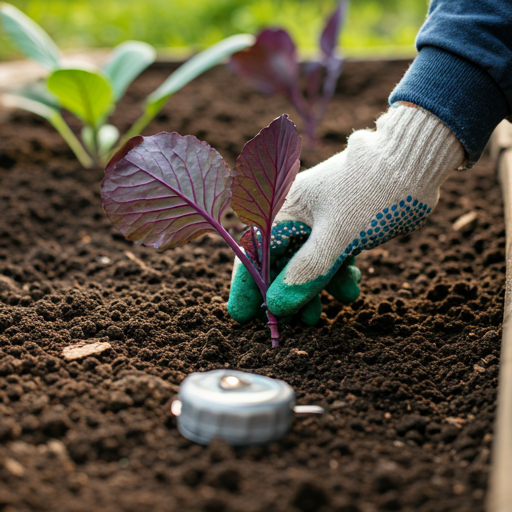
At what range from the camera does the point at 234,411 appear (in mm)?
863

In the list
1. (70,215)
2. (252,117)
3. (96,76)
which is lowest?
(70,215)

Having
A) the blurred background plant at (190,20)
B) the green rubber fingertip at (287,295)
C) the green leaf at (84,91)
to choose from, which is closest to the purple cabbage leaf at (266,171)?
the green rubber fingertip at (287,295)

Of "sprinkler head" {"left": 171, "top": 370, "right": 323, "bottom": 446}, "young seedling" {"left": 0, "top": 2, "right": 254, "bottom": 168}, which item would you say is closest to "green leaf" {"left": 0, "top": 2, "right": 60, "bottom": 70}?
"young seedling" {"left": 0, "top": 2, "right": 254, "bottom": 168}

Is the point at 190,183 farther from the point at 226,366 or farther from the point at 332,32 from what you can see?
the point at 332,32

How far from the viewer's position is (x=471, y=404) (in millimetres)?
1054

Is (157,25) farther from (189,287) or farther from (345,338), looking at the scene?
(345,338)

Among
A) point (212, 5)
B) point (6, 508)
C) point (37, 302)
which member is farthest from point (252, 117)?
point (212, 5)

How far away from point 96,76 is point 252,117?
1089 mm

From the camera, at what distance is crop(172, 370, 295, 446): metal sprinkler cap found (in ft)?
2.85

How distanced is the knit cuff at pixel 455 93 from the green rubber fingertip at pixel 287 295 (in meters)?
0.42

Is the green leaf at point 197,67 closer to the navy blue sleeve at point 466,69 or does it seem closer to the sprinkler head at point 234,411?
the navy blue sleeve at point 466,69

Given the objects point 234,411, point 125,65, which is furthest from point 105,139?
point 234,411

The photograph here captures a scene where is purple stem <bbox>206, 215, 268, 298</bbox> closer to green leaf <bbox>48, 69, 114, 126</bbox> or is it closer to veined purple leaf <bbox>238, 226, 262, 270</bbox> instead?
veined purple leaf <bbox>238, 226, 262, 270</bbox>

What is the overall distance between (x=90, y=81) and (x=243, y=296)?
3.72ft
